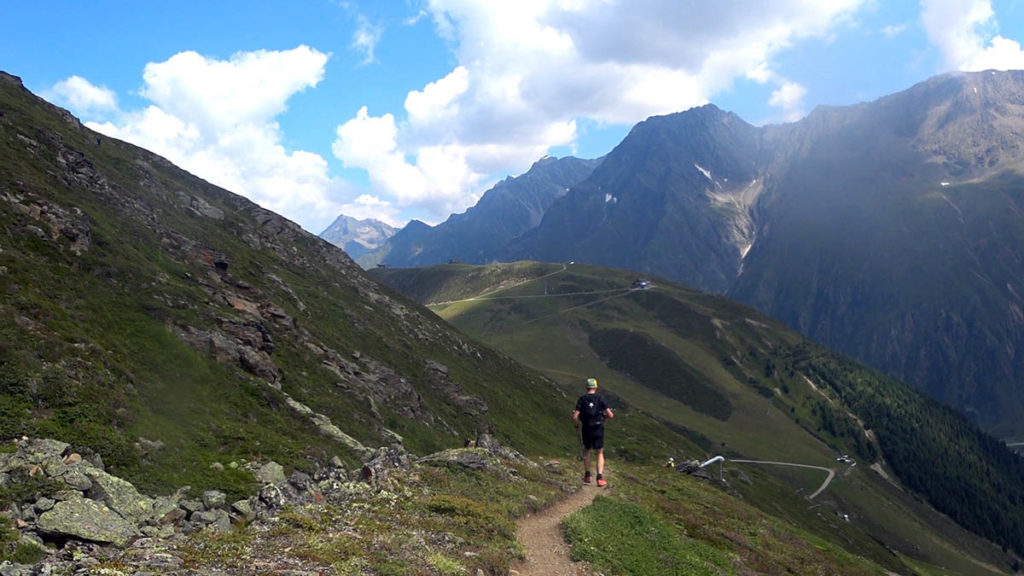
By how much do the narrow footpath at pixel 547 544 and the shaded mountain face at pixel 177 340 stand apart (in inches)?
580

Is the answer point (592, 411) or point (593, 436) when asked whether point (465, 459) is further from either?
point (592, 411)

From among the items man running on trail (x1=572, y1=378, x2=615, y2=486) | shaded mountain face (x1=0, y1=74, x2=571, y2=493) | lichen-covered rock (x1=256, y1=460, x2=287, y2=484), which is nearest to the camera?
man running on trail (x1=572, y1=378, x2=615, y2=486)

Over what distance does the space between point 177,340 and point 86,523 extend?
3114 centimetres

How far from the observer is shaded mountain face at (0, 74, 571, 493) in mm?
29125

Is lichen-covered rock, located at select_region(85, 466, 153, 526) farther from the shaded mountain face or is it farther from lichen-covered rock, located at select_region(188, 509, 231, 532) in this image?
the shaded mountain face

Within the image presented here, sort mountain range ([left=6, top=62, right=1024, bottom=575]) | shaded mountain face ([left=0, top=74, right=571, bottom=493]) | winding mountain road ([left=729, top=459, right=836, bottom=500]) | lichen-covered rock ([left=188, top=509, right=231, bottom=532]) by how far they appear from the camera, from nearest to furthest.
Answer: mountain range ([left=6, top=62, right=1024, bottom=575])
lichen-covered rock ([left=188, top=509, right=231, bottom=532])
shaded mountain face ([left=0, top=74, right=571, bottom=493])
winding mountain road ([left=729, top=459, right=836, bottom=500])

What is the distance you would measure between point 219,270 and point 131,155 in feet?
153

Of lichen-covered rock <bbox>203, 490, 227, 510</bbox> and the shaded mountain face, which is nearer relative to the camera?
lichen-covered rock <bbox>203, 490, 227, 510</bbox>

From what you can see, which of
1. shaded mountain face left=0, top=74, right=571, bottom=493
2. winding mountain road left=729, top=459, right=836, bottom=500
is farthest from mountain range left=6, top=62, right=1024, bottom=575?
winding mountain road left=729, top=459, right=836, bottom=500

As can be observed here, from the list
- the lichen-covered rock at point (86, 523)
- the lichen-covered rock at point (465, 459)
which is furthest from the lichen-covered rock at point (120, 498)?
the lichen-covered rock at point (465, 459)

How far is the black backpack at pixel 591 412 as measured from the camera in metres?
25.7

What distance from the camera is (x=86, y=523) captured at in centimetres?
1559

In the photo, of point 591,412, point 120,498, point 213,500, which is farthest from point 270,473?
point 591,412

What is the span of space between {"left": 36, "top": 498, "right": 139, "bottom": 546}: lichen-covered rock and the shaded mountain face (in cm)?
929
